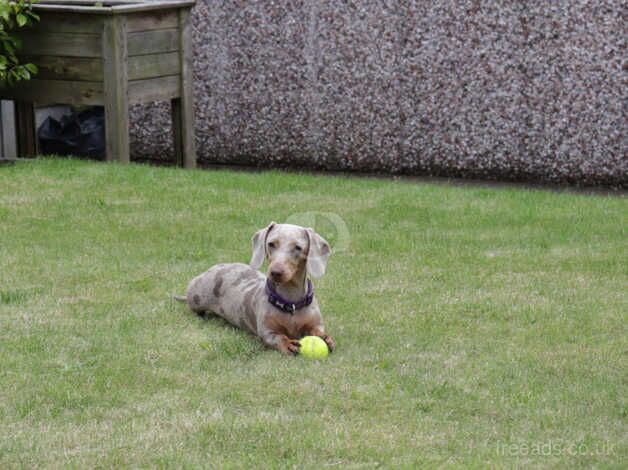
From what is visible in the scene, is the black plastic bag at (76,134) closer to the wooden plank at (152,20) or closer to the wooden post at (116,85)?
the wooden post at (116,85)

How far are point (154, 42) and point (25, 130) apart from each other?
5.69ft

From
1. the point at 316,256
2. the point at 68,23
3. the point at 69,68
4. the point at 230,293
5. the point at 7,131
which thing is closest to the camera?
the point at 316,256

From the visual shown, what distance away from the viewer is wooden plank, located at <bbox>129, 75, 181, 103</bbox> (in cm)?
1076

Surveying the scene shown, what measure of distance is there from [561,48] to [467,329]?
16.9ft

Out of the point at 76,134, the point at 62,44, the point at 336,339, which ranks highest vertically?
the point at 62,44

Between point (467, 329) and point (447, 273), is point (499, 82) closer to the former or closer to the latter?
point (447, 273)

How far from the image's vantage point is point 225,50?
11.6 metres

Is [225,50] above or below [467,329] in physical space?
above

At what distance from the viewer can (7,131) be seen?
11914 millimetres

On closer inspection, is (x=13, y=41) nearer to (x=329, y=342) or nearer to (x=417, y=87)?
(x=417, y=87)

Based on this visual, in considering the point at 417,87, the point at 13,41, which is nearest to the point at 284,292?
the point at 417,87

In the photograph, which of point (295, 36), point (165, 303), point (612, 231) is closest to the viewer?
point (165, 303)

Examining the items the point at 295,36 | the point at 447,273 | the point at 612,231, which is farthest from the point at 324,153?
the point at 447,273

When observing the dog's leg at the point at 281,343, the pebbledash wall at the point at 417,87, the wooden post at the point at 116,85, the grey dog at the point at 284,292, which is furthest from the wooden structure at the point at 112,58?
the dog's leg at the point at 281,343
